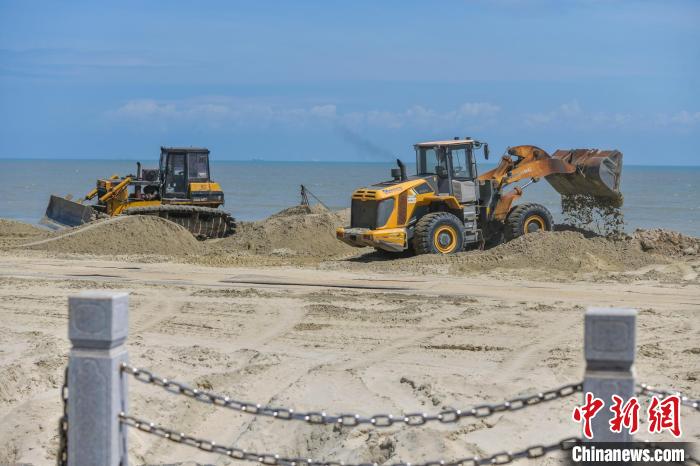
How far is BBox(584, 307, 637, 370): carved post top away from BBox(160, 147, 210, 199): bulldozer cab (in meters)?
22.5

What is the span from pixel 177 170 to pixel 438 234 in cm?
1046

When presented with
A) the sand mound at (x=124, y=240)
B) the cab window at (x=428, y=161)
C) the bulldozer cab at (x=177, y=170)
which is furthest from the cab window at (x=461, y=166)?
the bulldozer cab at (x=177, y=170)

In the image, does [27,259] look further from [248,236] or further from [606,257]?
[606,257]

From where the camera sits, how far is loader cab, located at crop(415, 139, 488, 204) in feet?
61.3

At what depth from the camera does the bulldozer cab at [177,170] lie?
1030 inches

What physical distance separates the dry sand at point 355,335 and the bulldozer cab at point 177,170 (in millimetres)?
5869

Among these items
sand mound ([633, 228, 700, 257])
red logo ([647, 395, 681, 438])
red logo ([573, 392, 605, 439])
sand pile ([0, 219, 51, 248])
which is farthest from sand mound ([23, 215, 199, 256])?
red logo ([573, 392, 605, 439])

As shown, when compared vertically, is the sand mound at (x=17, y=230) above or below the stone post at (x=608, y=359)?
below

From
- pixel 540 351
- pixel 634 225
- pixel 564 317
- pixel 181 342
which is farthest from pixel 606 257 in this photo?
pixel 634 225

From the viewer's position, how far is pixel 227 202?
202ft

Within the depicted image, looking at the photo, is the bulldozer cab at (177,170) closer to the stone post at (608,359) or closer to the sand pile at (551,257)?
the sand pile at (551,257)

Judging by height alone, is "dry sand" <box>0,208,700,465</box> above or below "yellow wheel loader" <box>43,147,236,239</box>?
below

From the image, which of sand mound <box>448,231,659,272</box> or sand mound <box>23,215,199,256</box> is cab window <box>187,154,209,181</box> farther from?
sand mound <box>448,231,659,272</box>

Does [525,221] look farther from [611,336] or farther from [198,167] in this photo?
[611,336]
